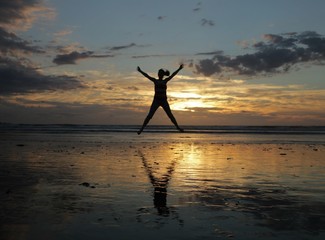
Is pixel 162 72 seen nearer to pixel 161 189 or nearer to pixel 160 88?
pixel 160 88

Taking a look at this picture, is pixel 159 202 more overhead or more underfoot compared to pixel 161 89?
more underfoot

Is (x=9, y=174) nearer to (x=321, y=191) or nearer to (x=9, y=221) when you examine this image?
(x=9, y=221)

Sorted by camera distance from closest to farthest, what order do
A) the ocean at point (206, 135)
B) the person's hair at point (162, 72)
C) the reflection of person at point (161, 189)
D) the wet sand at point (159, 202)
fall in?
the wet sand at point (159, 202) → the reflection of person at point (161, 189) → the person's hair at point (162, 72) → the ocean at point (206, 135)

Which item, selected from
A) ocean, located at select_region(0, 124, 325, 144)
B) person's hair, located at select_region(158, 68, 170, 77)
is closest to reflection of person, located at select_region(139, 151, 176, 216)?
person's hair, located at select_region(158, 68, 170, 77)

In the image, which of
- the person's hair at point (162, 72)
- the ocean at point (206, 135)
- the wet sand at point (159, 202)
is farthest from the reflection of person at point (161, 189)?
the ocean at point (206, 135)

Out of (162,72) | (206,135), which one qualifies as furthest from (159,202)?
(206,135)

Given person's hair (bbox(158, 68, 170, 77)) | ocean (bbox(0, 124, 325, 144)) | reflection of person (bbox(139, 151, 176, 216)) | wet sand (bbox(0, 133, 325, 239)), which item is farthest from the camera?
ocean (bbox(0, 124, 325, 144))

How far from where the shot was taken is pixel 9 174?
35.2 ft

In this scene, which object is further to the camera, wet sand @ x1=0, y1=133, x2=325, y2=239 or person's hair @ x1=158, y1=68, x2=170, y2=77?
person's hair @ x1=158, y1=68, x2=170, y2=77

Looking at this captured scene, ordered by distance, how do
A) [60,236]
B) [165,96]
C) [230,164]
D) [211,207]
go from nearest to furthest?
[60,236]
[211,207]
[230,164]
[165,96]

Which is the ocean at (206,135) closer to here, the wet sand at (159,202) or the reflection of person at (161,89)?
the reflection of person at (161,89)

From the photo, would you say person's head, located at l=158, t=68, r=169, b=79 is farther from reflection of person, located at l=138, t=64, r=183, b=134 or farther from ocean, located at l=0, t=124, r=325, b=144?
ocean, located at l=0, t=124, r=325, b=144

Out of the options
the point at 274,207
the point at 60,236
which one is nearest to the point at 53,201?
the point at 60,236

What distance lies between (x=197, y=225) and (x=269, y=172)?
692cm
